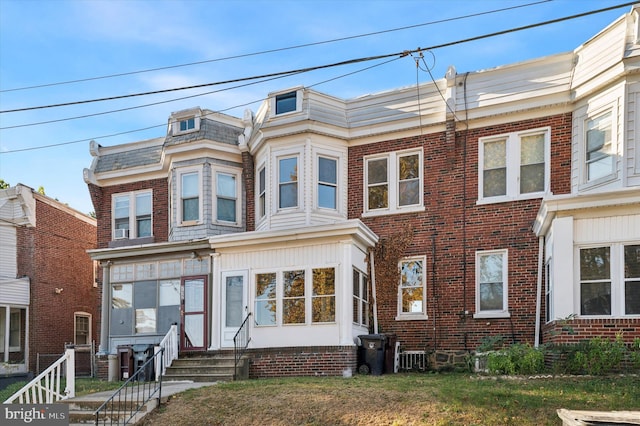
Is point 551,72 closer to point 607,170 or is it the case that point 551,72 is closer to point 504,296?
point 607,170

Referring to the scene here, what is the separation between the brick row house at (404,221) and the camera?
527 inches

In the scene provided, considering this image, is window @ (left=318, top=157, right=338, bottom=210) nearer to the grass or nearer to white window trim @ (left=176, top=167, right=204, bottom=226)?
white window trim @ (left=176, top=167, right=204, bottom=226)

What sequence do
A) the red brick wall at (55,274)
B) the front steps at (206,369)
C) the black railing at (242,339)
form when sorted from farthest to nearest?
the red brick wall at (55,274) → the black railing at (242,339) → the front steps at (206,369)

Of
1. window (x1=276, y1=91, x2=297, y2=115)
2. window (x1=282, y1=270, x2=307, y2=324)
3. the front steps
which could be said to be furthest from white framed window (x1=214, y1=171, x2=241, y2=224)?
the front steps

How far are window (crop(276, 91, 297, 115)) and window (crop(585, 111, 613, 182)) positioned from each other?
298 inches

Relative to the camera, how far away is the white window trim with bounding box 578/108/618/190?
44.7ft

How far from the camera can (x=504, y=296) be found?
15039mm

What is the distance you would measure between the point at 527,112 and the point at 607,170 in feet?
8.09

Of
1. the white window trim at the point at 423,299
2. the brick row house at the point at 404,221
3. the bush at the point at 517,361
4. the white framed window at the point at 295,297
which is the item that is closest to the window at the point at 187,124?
the brick row house at the point at 404,221

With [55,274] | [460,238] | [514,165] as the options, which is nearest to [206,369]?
[460,238]

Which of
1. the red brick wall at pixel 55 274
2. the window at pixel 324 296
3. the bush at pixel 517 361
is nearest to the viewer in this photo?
the bush at pixel 517 361

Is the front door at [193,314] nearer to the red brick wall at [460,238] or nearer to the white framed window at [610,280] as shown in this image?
the red brick wall at [460,238]

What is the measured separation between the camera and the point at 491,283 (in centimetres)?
1530

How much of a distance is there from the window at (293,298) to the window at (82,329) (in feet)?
39.5
